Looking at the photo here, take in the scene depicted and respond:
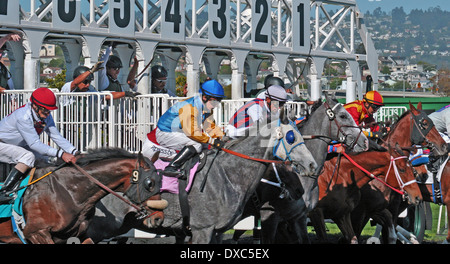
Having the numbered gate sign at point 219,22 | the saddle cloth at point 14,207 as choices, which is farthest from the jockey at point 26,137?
the numbered gate sign at point 219,22

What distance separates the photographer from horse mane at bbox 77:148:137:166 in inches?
272

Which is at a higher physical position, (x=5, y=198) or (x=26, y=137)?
(x=26, y=137)

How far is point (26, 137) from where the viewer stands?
22.7ft

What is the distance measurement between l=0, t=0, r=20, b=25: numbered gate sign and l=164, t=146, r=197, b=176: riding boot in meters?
5.43

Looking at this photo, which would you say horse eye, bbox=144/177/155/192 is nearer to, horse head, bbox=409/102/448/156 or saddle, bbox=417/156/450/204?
horse head, bbox=409/102/448/156

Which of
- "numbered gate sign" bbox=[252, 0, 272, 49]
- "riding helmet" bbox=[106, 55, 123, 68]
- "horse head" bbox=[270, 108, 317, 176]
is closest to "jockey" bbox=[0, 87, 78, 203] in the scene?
"horse head" bbox=[270, 108, 317, 176]

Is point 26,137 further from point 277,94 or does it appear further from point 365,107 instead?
point 365,107

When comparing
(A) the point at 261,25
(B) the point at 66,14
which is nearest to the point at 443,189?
(B) the point at 66,14

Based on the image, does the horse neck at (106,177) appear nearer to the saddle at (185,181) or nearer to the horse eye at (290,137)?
the saddle at (185,181)

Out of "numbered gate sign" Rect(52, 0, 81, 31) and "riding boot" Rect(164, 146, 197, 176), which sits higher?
"numbered gate sign" Rect(52, 0, 81, 31)

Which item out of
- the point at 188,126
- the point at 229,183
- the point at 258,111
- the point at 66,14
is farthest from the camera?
the point at 66,14

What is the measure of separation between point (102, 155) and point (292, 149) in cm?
186

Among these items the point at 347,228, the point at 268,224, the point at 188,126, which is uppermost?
the point at 188,126

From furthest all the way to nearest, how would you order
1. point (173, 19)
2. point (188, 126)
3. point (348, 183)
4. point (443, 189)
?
point (173, 19) → point (443, 189) → point (348, 183) → point (188, 126)
